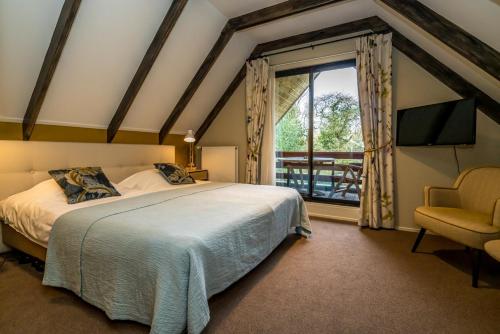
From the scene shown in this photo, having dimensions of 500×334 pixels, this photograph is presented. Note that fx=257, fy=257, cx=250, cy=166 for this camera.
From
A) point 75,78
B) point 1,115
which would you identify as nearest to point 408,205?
point 75,78

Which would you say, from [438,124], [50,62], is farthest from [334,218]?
[50,62]

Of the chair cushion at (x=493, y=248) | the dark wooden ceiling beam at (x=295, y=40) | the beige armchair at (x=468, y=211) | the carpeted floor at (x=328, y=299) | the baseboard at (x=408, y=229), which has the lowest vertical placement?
the carpeted floor at (x=328, y=299)

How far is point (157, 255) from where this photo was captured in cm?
140

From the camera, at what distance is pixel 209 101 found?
14.6 feet

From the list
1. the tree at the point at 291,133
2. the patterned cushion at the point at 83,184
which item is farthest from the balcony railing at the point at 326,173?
the patterned cushion at the point at 83,184

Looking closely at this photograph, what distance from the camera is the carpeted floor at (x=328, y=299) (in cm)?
154

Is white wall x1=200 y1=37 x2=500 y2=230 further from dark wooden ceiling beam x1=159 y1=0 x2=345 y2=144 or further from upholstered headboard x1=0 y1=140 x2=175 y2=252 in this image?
upholstered headboard x1=0 y1=140 x2=175 y2=252

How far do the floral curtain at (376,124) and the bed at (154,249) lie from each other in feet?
5.49

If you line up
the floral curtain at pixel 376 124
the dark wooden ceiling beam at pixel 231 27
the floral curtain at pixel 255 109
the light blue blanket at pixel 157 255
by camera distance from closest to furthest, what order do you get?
the light blue blanket at pixel 157 255
the dark wooden ceiling beam at pixel 231 27
the floral curtain at pixel 376 124
the floral curtain at pixel 255 109

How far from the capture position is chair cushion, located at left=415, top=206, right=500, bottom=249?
1921 millimetres

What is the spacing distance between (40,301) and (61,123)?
206cm

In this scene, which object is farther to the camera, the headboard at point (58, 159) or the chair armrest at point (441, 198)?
the chair armrest at point (441, 198)

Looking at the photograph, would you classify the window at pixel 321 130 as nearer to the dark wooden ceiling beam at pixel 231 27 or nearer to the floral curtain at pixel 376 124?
the floral curtain at pixel 376 124

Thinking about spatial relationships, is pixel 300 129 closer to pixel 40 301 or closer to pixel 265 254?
pixel 265 254
